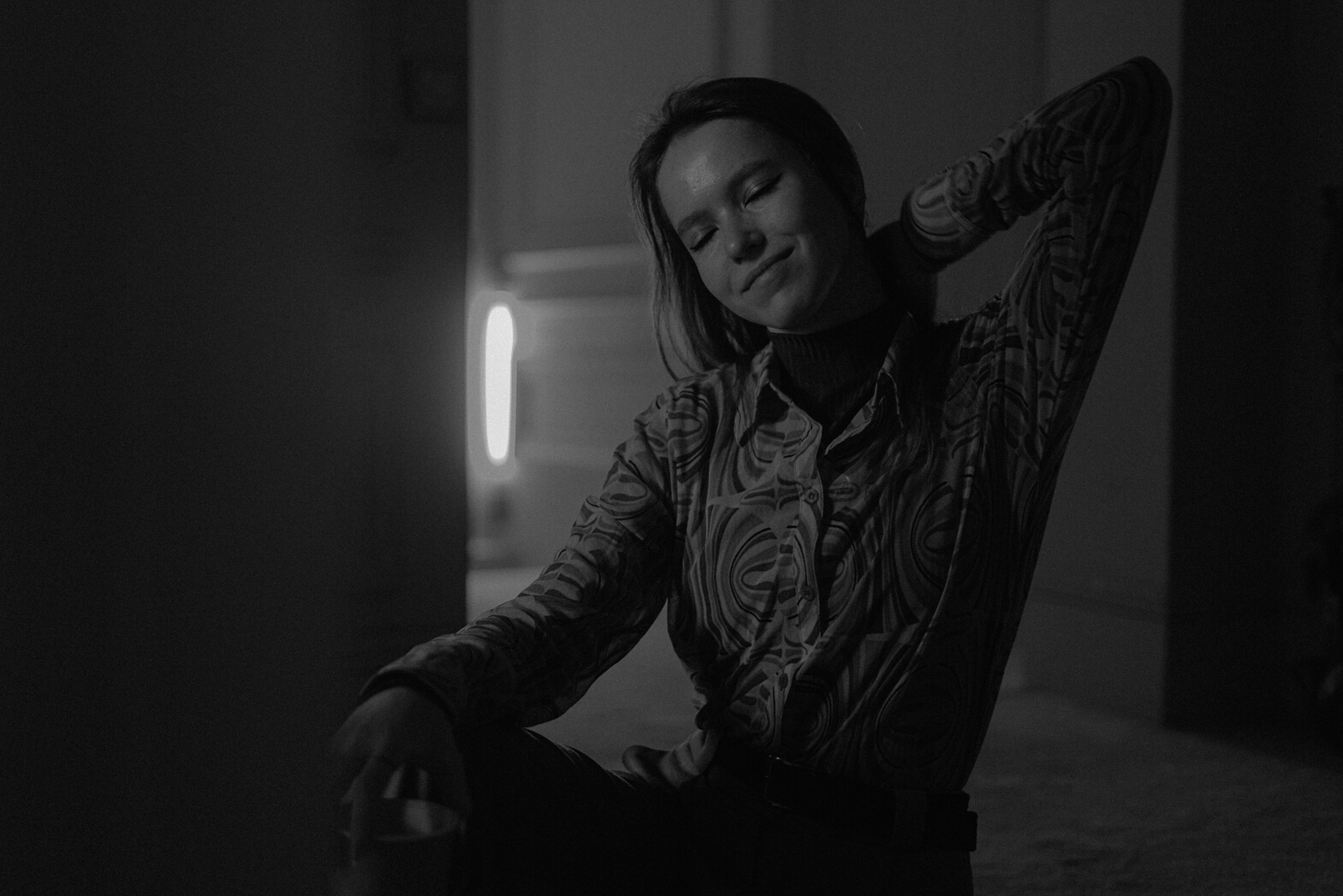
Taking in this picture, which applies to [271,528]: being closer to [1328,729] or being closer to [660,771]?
[660,771]

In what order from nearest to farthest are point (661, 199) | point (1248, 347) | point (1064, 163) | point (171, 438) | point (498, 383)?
point (171, 438), point (1064, 163), point (661, 199), point (1248, 347), point (498, 383)

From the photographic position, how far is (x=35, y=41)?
36 cm

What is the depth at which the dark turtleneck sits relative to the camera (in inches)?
33.6

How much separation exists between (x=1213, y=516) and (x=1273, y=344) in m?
0.34

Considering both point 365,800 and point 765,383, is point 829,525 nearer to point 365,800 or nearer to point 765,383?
point 765,383

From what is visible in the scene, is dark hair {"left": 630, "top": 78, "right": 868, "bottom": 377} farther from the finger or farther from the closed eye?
the finger

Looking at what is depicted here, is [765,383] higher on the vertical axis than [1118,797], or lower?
higher

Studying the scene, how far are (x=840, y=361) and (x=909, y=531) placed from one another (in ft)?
0.42

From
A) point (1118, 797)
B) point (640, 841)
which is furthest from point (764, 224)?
point (1118, 797)

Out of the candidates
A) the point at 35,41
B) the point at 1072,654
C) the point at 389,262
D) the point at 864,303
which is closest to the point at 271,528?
the point at 35,41

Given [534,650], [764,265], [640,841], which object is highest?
[764,265]

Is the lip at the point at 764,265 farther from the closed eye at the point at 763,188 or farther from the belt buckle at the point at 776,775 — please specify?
the belt buckle at the point at 776,775

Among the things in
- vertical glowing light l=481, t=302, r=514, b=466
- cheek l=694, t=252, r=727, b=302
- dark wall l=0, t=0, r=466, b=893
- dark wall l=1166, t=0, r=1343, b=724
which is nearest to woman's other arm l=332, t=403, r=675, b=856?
cheek l=694, t=252, r=727, b=302

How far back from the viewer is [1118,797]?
185 cm
